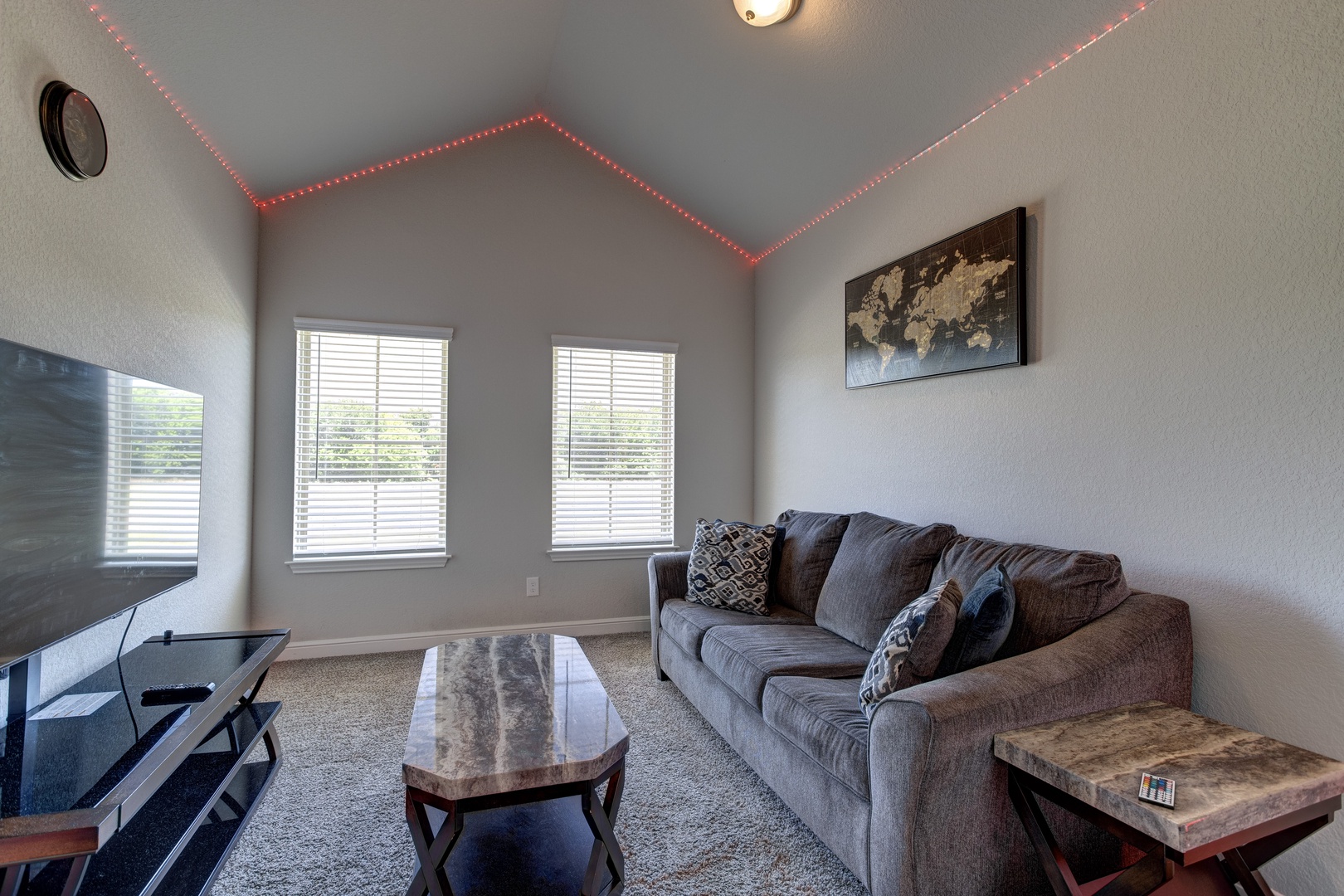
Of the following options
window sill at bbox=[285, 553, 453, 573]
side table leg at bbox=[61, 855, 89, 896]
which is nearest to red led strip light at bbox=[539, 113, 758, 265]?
window sill at bbox=[285, 553, 453, 573]

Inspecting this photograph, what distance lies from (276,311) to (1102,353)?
13.5 ft

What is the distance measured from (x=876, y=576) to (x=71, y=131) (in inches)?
126

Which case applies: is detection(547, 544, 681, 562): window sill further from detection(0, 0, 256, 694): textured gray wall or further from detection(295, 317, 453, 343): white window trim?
detection(0, 0, 256, 694): textured gray wall

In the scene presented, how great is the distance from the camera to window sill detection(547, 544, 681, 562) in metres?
4.32

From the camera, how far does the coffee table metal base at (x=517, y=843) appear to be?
5.35 feet

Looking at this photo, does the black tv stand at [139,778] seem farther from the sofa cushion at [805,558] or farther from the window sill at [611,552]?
the sofa cushion at [805,558]

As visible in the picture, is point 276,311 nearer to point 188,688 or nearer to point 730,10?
point 188,688

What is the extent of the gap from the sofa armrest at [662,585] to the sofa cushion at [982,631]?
5.93ft

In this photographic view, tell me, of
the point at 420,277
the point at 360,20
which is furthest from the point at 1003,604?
the point at 420,277

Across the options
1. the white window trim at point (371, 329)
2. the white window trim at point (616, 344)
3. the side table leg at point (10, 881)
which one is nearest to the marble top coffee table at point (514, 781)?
the side table leg at point (10, 881)

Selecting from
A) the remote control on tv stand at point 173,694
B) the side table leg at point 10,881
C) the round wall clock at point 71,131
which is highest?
the round wall clock at point 71,131

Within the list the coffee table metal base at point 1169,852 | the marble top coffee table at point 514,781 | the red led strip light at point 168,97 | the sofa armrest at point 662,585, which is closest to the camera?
the coffee table metal base at point 1169,852

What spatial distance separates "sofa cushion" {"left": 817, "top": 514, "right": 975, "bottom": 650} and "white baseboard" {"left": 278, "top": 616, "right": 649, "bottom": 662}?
1841 mm

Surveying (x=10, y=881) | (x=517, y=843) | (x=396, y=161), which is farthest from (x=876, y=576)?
(x=396, y=161)
